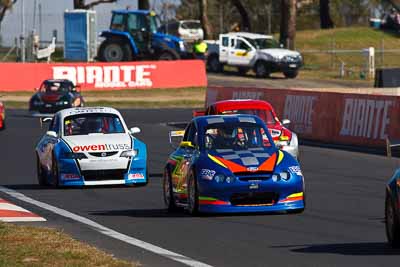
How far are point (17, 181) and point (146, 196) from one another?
169 inches

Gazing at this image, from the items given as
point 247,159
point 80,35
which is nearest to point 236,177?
point 247,159

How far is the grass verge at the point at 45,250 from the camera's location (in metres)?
11.1

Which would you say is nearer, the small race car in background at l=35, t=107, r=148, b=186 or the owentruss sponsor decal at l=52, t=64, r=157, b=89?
the small race car in background at l=35, t=107, r=148, b=186

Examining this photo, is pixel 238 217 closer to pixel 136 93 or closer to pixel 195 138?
pixel 195 138

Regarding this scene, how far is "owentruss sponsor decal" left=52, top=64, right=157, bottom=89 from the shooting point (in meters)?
55.7

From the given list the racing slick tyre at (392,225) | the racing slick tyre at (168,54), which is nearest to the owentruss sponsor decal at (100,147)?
the racing slick tyre at (392,225)

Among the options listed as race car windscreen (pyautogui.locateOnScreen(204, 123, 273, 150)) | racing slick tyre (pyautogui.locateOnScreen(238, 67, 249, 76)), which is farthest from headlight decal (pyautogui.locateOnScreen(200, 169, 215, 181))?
racing slick tyre (pyautogui.locateOnScreen(238, 67, 249, 76))

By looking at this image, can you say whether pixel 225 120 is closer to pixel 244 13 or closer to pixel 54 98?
pixel 54 98

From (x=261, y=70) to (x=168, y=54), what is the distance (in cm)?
464

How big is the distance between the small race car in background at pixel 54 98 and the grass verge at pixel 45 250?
96.9ft

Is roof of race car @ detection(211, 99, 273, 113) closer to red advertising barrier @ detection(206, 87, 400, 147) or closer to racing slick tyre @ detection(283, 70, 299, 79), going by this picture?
red advertising barrier @ detection(206, 87, 400, 147)

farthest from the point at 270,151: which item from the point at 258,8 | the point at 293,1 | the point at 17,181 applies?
the point at 258,8

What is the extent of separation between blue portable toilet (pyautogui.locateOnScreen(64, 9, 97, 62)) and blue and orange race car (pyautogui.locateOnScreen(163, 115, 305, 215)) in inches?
1975

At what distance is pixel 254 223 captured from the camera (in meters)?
14.6
